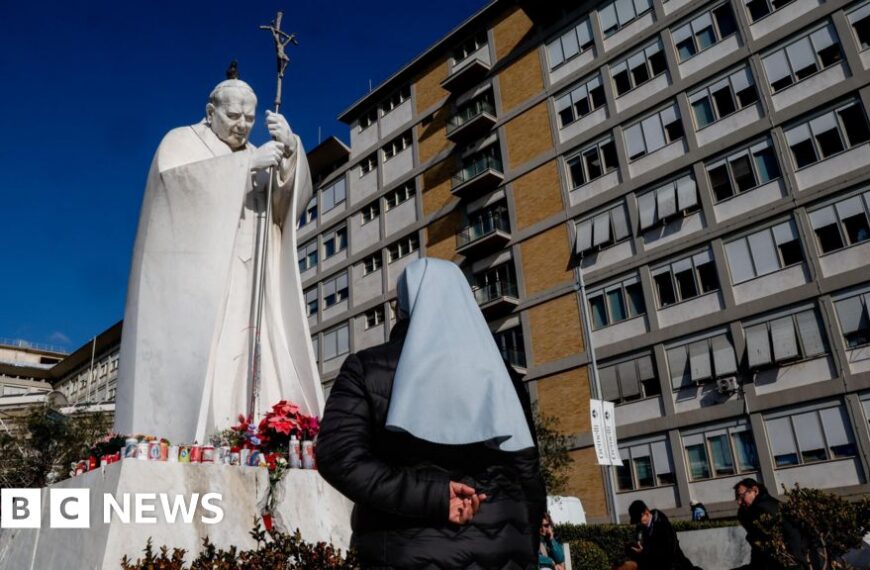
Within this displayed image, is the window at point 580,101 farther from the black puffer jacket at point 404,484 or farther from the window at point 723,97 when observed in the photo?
the black puffer jacket at point 404,484

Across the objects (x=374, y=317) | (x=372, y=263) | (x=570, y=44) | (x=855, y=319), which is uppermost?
(x=570, y=44)

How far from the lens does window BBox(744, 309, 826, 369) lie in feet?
76.2

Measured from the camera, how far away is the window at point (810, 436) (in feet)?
72.0

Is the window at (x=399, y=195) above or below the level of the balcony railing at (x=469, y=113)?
below

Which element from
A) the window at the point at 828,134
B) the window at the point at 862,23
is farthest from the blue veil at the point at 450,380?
the window at the point at 862,23

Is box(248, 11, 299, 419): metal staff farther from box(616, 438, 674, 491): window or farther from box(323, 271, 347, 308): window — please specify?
box(323, 271, 347, 308): window

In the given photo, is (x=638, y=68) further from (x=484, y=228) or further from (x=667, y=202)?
(x=484, y=228)

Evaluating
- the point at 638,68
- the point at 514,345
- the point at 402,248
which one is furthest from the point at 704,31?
the point at 402,248

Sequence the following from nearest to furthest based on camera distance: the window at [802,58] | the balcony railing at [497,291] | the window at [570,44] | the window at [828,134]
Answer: the window at [828,134] < the window at [802,58] < the window at [570,44] < the balcony railing at [497,291]

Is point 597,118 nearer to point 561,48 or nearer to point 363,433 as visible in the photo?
point 561,48

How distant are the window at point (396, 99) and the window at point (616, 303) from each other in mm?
18624

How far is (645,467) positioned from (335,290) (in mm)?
22821

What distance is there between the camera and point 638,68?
3019 centimetres

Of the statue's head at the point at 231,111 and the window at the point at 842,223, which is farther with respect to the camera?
the window at the point at 842,223
